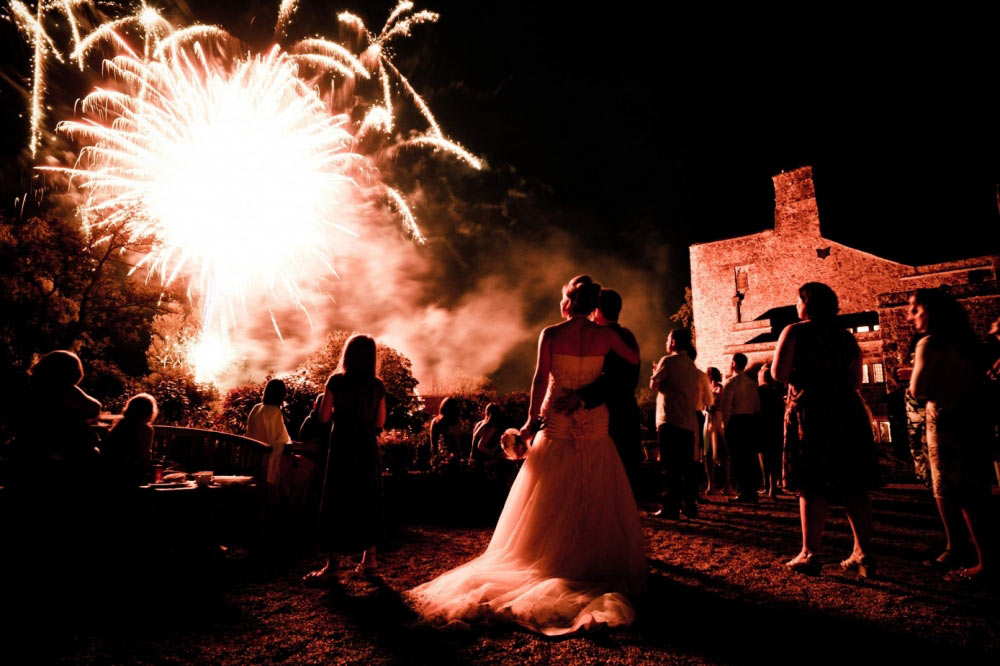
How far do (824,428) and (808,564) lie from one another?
1033mm

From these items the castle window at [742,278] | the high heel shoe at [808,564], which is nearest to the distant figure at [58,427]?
the high heel shoe at [808,564]

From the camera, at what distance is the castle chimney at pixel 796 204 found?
22.6 meters

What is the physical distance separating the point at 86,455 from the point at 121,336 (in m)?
36.7

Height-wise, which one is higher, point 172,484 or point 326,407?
point 326,407

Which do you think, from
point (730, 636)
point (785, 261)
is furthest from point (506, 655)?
point (785, 261)

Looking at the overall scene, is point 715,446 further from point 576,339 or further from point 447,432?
point 576,339

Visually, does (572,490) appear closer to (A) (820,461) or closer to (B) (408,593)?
(B) (408,593)

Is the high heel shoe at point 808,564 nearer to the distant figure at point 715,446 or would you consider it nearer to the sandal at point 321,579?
the sandal at point 321,579

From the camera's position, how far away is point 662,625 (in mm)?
2934

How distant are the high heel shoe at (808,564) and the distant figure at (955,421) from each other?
34.2 inches

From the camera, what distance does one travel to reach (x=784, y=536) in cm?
A: 531

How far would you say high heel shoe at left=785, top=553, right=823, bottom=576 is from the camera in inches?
151

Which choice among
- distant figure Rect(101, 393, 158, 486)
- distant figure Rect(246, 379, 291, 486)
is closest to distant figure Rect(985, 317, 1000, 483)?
distant figure Rect(101, 393, 158, 486)

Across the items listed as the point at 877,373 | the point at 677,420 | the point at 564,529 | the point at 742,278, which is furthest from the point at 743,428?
the point at 742,278
